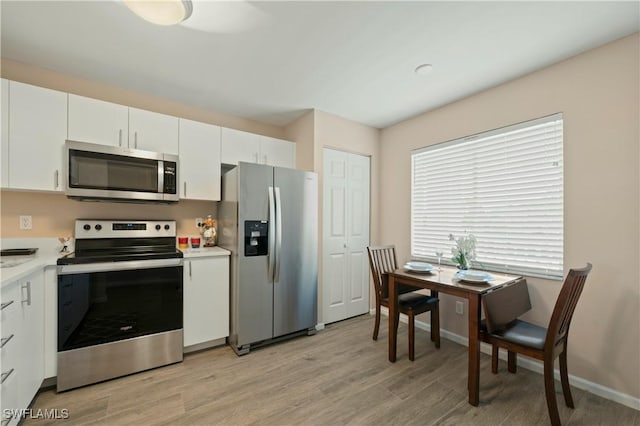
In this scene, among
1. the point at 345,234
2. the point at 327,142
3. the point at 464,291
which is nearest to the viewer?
the point at 464,291

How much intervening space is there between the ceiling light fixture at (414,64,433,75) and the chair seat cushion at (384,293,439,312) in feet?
6.87

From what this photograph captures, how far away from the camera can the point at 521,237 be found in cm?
234

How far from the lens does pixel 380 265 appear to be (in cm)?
284

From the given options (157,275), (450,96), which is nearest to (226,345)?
(157,275)

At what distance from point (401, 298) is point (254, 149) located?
2.31 meters

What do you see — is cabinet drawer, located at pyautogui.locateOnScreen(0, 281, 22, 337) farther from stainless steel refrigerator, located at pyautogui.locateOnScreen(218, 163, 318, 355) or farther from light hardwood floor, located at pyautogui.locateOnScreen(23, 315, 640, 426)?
stainless steel refrigerator, located at pyautogui.locateOnScreen(218, 163, 318, 355)

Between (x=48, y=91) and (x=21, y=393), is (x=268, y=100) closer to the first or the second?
(x=48, y=91)

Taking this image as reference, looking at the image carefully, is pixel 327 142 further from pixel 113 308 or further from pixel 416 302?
pixel 113 308

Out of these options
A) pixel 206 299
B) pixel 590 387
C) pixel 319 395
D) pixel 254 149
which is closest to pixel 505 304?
pixel 590 387

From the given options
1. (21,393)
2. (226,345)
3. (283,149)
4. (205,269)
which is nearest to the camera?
(21,393)

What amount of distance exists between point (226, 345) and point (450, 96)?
343 cm

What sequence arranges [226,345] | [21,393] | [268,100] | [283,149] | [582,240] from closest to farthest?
[21,393]
[582,240]
[226,345]
[268,100]
[283,149]

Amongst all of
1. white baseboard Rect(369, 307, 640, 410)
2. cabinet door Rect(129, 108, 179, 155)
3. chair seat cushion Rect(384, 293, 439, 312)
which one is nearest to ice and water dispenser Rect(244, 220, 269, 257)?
cabinet door Rect(129, 108, 179, 155)

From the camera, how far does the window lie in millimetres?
2186
